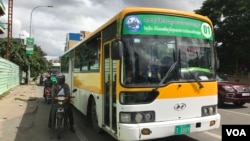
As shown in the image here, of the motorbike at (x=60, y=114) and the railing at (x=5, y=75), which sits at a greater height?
the railing at (x=5, y=75)

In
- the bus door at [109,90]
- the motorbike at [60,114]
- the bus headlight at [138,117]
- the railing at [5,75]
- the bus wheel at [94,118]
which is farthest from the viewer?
the railing at [5,75]

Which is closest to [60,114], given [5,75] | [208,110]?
[208,110]

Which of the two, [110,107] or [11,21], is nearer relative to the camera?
[110,107]

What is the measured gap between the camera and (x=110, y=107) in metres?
7.43

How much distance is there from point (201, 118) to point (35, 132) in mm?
5007

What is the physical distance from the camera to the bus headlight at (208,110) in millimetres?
7273

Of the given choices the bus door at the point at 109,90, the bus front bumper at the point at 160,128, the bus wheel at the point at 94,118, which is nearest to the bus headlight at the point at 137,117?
the bus front bumper at the point at 160,128

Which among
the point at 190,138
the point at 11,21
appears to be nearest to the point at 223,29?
the point at 11,21

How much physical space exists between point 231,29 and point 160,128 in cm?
3460

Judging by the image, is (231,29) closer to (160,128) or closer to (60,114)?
(60,114)

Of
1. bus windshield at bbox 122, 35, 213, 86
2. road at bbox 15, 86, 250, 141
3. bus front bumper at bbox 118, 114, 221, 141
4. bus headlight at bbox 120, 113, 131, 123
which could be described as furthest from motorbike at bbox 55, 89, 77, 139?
bus windshield at bbox 122, 35, 213, 86

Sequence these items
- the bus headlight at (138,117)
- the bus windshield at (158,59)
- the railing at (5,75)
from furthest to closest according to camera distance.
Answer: the railing at (5,75), the bus windshield at (158,59), the bus headlight at (138,117)

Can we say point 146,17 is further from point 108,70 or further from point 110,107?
point 110,107

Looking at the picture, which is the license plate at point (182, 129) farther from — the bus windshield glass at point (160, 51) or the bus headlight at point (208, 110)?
the bus windshield glass at point (160, 51)
